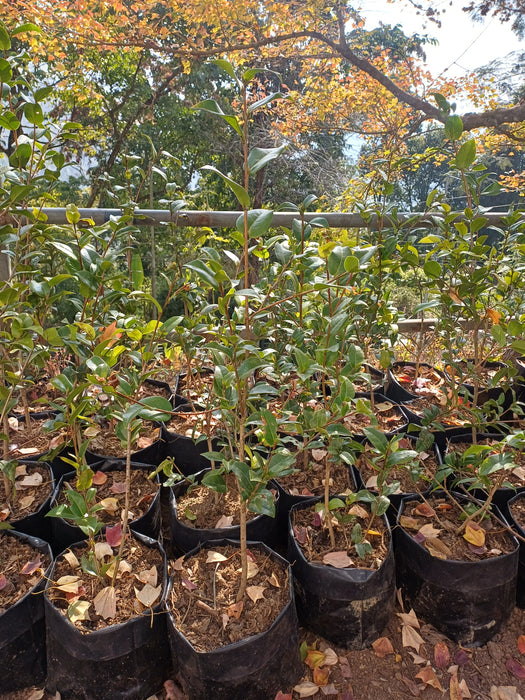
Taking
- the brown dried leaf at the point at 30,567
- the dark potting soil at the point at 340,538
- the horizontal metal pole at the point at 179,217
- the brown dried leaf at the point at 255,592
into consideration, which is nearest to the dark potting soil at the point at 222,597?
the brown dried leaf at the point at 255,592

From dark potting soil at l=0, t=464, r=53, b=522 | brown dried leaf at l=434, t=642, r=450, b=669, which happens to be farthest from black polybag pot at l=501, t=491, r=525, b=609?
dark potting soil at l=0, t=464, r=53, b=522

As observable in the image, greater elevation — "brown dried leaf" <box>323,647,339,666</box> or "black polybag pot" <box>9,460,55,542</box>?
"black polybag pot" <box>9,460,55,542</box>

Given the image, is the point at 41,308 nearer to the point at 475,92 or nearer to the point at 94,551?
the point at 94,551

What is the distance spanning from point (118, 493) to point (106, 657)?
0.48 m

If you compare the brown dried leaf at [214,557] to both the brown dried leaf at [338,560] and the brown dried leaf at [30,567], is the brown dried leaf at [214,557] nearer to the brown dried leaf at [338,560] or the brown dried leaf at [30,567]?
the brown dried leaf at [338,560]

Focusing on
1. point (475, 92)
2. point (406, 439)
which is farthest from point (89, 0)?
point (406, 439)

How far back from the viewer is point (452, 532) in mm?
1303

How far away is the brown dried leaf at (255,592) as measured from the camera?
3.59 feet

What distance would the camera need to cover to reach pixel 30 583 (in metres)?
1.13

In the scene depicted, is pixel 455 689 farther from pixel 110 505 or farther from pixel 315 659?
pixel 110 505

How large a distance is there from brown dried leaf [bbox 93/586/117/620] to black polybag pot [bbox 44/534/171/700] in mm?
Answer: 44

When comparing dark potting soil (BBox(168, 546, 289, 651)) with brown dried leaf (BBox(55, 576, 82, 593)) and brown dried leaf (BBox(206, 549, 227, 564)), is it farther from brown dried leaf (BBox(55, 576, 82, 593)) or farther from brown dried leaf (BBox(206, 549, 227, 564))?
brown dried leaf (BBox(55, 576, 82, 593))

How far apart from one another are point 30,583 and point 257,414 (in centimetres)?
69

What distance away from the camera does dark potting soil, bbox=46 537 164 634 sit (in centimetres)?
105
